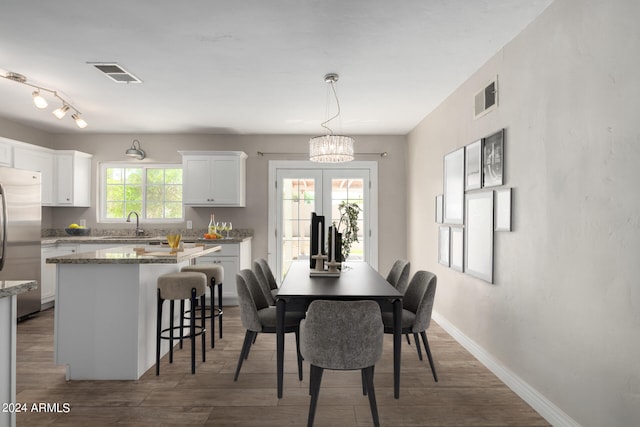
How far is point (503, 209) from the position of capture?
2990mm

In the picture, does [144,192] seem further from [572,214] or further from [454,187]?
[572,214]

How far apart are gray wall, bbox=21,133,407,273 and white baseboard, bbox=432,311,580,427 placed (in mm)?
2472

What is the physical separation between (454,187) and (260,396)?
2.71 meters

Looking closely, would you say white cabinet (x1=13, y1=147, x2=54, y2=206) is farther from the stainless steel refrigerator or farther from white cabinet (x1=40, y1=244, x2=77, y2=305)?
white cabinet (x1=40, y1=244, x2=77, y2=305)

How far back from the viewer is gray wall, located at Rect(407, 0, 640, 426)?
184 centimetres

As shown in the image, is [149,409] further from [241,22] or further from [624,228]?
[624,228]

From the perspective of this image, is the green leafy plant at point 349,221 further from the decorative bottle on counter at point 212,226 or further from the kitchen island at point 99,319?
the decorative bottle on counter at point 212,226

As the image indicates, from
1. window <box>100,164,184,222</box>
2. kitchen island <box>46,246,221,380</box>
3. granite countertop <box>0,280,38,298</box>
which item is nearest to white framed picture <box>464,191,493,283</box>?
kitchen island <box>46,246,221,380</box>

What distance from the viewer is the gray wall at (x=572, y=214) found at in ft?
6.05

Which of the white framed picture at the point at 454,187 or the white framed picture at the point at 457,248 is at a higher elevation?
the white framed picture at the point at 454,187

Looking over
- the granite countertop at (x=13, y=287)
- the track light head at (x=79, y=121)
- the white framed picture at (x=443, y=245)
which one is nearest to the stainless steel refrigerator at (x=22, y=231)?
the track light head at (x=79, y=121)

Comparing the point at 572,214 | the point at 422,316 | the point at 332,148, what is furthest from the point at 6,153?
the point at 572,214

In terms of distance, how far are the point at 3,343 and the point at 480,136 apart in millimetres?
3563

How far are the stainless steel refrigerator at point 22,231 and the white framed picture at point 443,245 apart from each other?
4771mm
